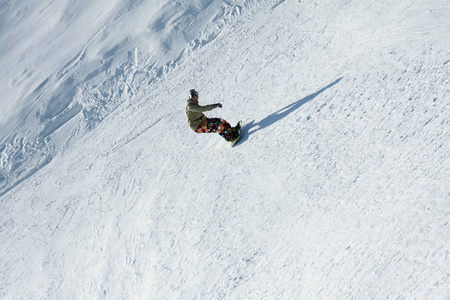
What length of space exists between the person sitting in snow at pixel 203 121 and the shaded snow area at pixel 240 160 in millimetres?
296

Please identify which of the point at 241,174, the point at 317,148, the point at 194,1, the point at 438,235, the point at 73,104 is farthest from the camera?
the point at 194,1

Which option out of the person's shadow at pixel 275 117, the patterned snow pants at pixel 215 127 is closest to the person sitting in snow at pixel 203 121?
the patterned snow pants at pixel 215 127

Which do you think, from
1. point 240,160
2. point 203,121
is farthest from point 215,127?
point 240,160

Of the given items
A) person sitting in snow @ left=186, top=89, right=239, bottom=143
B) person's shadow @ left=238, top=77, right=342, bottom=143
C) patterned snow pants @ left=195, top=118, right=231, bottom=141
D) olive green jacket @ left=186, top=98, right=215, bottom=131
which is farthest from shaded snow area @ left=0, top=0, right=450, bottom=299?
olive green jacket @ left=186, top=98, right=215, bottom=131

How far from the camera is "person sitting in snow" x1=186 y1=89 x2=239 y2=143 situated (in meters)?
6.84

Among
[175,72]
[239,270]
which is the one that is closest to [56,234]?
[239,270]

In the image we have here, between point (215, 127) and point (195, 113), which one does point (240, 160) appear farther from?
point (195, 113)

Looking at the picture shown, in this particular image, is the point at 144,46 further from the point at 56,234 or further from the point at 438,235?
the point at 438,235

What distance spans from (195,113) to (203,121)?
213 mm

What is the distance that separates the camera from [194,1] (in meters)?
12.2

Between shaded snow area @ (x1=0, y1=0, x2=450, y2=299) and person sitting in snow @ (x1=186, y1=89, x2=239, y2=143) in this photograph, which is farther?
person sitting in snow @ (x1=186, y1=89, x2=239, y2=143)

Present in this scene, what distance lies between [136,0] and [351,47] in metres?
7.97

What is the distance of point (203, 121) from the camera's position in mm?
7117

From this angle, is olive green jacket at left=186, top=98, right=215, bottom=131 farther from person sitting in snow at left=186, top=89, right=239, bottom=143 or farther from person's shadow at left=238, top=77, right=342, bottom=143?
person's shadow at left=238, top=77, right=342, bottom=143
